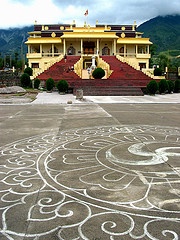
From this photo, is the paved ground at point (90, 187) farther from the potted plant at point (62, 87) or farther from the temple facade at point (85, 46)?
the temple facade at point (85, 46)

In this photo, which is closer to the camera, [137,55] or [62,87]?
[62,87]

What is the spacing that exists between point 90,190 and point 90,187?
95mm

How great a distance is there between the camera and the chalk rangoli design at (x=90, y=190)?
250 cm

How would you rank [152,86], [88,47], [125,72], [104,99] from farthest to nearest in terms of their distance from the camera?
[88,47] < [125,72] < [152,86] < [104,99]

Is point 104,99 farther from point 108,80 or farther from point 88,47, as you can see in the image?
point 88,47

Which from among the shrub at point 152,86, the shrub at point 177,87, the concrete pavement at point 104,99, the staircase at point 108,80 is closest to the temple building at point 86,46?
the staircase at point 108,80

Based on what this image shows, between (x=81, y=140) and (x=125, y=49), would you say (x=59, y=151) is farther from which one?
(x=125, y=49)

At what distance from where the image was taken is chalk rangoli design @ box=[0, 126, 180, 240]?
8.20ft

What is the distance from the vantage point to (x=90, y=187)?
11.3ft

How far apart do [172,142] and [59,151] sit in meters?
2.74

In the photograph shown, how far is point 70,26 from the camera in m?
53.4

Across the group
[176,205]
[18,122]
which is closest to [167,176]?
[176,205]

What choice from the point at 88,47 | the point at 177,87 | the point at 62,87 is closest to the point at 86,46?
the point at 88,47

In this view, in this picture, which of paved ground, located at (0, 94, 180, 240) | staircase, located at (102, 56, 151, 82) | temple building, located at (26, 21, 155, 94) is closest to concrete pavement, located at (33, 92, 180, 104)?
paved ground, located at (0, 94, 180, 240)
